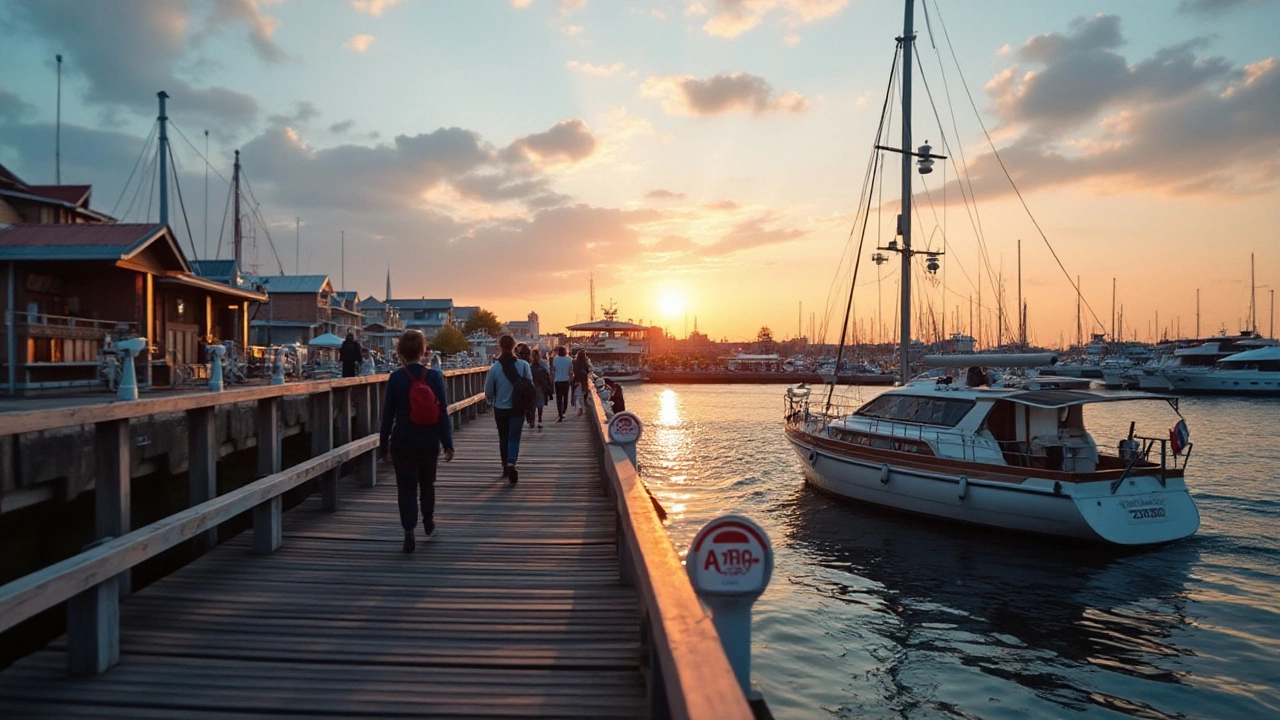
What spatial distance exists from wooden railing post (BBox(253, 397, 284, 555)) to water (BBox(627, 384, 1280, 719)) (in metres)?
5.08

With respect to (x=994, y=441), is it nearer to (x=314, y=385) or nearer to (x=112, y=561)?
(x=314, y=385)

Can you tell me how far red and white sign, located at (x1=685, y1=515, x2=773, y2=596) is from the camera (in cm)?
305

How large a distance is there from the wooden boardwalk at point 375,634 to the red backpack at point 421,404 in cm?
114

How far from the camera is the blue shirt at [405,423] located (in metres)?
6.93

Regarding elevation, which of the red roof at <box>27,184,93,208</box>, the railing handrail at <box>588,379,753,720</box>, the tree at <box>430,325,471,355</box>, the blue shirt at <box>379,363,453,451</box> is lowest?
the railing handrail at <box>588,379,753,720</box>

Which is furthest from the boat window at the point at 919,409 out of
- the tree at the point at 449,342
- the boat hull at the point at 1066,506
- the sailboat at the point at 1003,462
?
the tree at the point at 449,342

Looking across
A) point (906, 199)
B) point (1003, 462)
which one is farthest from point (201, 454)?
point (906, 199)

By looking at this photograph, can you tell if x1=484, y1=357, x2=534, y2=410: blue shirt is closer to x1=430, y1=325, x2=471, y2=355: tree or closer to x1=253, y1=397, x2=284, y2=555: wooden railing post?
x1=253, y1=397, x2=284, y2=555: wooden railing post

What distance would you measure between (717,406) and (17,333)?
47532 mm

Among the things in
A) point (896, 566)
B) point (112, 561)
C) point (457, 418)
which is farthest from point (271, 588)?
point (457, 418)

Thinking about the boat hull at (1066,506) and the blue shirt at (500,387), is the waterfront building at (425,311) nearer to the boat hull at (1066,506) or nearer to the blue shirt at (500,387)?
the boat hull at (1066,506)

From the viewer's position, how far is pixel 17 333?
18656 millimetres

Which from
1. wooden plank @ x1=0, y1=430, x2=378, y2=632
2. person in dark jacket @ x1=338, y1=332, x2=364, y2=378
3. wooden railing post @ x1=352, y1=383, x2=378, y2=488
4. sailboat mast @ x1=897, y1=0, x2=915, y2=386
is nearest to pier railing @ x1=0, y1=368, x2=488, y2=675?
wooden plank @ x1=0, y1=430, x2=378, y2=632

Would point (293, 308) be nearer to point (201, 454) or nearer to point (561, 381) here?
point (561, 381)
